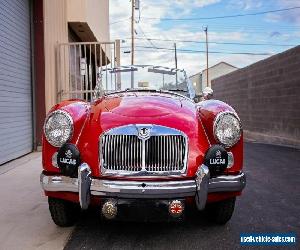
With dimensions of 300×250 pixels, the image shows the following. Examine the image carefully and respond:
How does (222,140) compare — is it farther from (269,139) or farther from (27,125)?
(269,139)

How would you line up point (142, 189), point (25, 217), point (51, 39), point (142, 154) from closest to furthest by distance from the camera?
point (142, 189), point (142, 154), point (25, 217), point (51, 39)

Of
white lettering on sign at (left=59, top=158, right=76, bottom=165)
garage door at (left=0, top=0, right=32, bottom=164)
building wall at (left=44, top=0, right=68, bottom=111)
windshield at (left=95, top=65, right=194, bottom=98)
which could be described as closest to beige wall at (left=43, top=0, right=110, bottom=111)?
building wall at (left=44, top=0, right=68, bottom=111)

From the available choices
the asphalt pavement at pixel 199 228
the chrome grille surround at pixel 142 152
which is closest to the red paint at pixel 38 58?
the asphalt pavement at pixel 199 228

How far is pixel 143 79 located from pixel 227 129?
222 centimetres

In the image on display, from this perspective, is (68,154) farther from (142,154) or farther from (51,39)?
(51,39)

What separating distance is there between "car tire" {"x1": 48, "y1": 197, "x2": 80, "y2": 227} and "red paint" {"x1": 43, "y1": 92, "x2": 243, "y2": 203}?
0.36 meters

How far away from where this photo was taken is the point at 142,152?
11.5 ft

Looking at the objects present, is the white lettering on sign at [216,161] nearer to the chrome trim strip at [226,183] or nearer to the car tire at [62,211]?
the chrome trim strip at [226,183]

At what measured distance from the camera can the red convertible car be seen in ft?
11.1

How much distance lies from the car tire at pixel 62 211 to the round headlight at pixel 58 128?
0.56m

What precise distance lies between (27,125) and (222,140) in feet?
20.5

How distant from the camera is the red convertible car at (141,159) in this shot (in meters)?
3.39

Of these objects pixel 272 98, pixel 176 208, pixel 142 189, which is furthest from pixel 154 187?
pixel 272 98

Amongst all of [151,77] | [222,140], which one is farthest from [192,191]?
[151,77]
